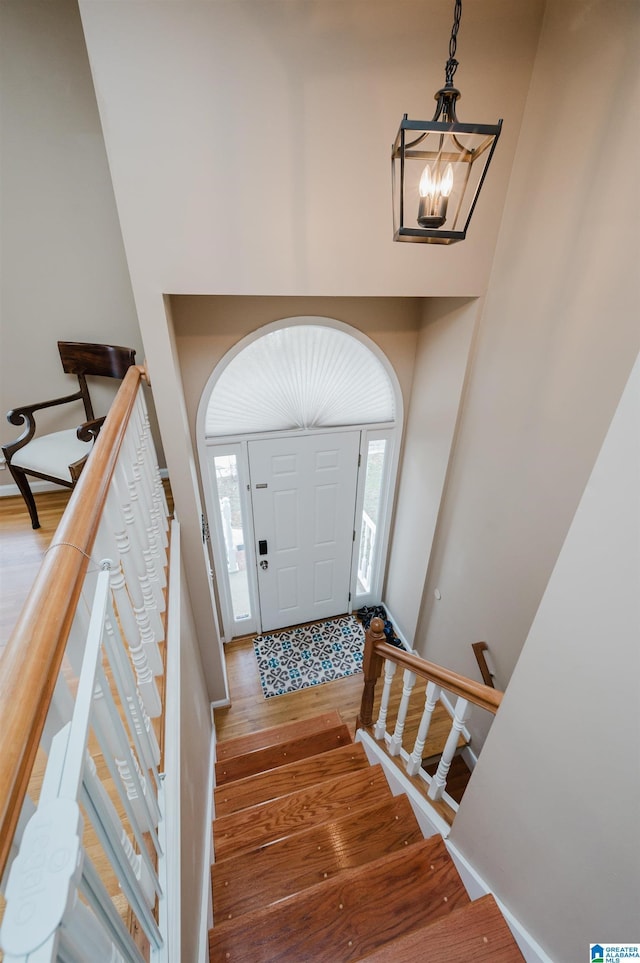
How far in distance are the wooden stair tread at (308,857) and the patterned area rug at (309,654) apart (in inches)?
61.0

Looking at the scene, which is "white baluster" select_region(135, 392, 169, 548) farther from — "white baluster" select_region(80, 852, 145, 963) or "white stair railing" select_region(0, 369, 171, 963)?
"white baluster" select_region(80, 852, 145, 963)

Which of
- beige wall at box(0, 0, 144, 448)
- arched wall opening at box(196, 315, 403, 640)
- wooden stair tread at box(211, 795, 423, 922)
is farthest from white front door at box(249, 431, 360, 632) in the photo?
wooden stair tread at box(211, 795, 423, 922)

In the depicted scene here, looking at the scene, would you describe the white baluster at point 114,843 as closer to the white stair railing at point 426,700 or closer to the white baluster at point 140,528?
the white baluster at point 140,528

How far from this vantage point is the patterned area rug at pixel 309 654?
11.0 ft

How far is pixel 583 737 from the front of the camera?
2.99ft

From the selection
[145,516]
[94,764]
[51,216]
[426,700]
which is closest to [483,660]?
[426,700]

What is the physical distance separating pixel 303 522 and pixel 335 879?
2270mm

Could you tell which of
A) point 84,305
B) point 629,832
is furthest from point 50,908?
point 84,305

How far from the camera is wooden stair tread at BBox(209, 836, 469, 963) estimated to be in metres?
1.30

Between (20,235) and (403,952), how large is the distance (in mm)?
3739

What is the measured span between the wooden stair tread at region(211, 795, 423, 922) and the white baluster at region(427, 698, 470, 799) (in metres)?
0.19

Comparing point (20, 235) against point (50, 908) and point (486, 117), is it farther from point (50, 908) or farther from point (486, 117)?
point (50, 908)

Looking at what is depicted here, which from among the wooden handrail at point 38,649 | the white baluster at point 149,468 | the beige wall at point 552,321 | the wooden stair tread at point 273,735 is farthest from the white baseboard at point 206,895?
the beige wall at point 552,321

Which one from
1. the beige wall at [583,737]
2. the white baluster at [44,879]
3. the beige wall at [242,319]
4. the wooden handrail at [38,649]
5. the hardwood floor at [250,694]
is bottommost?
the hardwood floor at [250,694]
